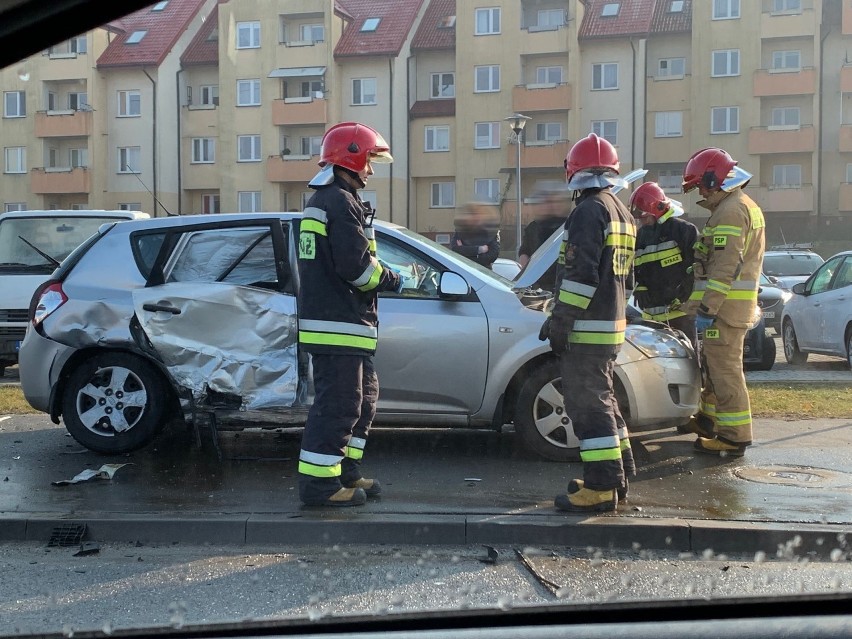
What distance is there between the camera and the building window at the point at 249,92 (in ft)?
114

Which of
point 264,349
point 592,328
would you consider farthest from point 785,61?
point 592,328

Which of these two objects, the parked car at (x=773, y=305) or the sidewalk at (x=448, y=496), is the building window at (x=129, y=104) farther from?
the parked car at (x=773, y=305)

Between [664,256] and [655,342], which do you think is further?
[664,256]

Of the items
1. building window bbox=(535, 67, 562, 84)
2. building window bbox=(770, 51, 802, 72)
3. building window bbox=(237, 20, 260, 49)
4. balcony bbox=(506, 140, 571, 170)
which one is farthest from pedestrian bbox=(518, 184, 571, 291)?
building window bbox=(535, 67, 562, 84)

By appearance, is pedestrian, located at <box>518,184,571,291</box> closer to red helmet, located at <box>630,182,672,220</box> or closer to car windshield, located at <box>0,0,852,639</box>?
car windshield, located at <box>0,0,852,639</box>

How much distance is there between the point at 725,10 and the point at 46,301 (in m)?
31.6

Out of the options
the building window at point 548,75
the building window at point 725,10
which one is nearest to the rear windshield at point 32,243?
the building window at point 725,10

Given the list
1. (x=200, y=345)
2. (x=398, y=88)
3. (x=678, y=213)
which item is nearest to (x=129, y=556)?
(x=200, y=345)

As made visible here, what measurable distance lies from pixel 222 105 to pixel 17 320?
1699 centimetres

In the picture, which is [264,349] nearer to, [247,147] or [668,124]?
[247,147]

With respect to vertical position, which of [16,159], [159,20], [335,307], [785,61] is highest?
[785,61]

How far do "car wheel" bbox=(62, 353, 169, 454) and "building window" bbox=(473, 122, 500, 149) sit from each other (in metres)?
32.7

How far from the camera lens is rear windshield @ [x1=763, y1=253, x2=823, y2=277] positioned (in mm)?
21295

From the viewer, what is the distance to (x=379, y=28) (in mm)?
31219
